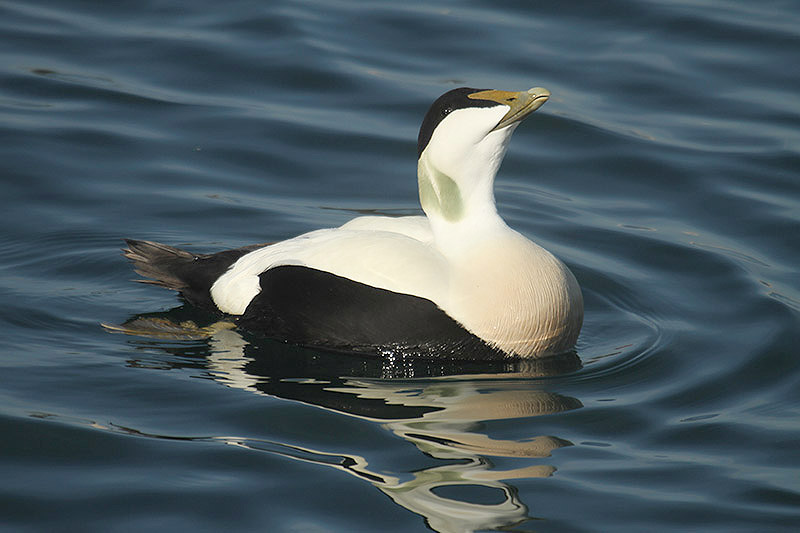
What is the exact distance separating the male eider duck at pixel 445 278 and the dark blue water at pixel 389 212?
133 mm

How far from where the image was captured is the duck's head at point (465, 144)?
4820 mm

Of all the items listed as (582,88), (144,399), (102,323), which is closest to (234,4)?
(582,88)

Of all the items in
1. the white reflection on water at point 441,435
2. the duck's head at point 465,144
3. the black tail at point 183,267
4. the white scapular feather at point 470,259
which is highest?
the duck's head at point 465,144

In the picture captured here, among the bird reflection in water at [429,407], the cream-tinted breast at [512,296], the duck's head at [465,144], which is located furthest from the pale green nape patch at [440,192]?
the bird reflection in water at [429,407]

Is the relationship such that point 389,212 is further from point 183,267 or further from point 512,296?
point 512,296

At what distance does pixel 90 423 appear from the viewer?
4.51 meters

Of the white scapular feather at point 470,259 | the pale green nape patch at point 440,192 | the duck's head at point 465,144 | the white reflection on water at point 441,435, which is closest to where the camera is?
the white reflection on water at point 441,435

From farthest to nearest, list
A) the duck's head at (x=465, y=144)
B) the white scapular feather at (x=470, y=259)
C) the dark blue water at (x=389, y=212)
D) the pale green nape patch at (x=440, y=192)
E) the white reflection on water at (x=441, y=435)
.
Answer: the pale green nape patch at (x=440, y=192) < the white scapular feather at (x=470, y=259) < the duck's head at (x=465, y=144) < the dark blue water at (x=389, y=212) < the white reflection on water at (x=441, y=435)

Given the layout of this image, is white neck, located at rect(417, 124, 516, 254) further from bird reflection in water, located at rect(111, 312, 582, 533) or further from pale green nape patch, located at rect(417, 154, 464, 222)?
bird reflection in water, located at rect(111, 312, 582, 533)

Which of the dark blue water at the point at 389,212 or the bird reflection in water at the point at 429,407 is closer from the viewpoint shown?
the bird reflection in water at the point at 429,407

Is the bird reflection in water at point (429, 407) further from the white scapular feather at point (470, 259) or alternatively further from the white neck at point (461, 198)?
the white neck at point (461, 198)

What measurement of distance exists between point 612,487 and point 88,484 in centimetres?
170

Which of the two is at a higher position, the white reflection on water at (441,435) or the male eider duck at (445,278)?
the male eider duck at (445,278)

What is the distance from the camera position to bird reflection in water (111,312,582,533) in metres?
4.07
